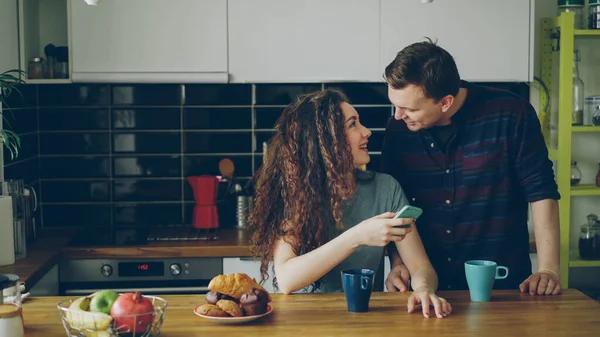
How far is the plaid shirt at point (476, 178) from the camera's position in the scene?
267 cm

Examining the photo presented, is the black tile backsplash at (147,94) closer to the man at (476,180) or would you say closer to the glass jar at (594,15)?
the man at (476,180)

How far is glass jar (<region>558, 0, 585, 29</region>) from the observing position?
3.83 m

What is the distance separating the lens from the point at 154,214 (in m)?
4.11

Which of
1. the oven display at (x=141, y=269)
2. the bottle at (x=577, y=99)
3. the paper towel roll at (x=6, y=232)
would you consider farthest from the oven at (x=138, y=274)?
the bottle at (x=577, y=99)

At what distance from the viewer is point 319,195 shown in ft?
7.88

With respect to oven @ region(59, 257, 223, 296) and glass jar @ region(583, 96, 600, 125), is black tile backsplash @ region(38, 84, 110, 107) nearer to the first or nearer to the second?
oven @ region(59, 257, 223, 296)

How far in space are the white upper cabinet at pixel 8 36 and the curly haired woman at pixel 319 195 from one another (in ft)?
4.91

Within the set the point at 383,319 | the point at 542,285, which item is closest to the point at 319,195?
the point at 383,319

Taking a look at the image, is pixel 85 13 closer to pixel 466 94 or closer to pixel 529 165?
pixel 466 94

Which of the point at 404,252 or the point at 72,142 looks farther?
the point at 72,142

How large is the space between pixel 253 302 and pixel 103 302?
0.39 meters

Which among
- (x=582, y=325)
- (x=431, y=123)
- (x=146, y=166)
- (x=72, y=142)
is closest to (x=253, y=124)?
(x=146, y=166)

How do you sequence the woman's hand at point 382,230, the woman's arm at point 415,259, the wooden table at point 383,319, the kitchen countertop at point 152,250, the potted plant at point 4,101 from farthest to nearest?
the kitchen countertop at point 152,250 → the potted plant at point 4,101 → the woman's arm at point 415,259 → the woman's hand at point 382,230 → the wooden table at point 383,319

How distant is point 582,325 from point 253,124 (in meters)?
2.31
